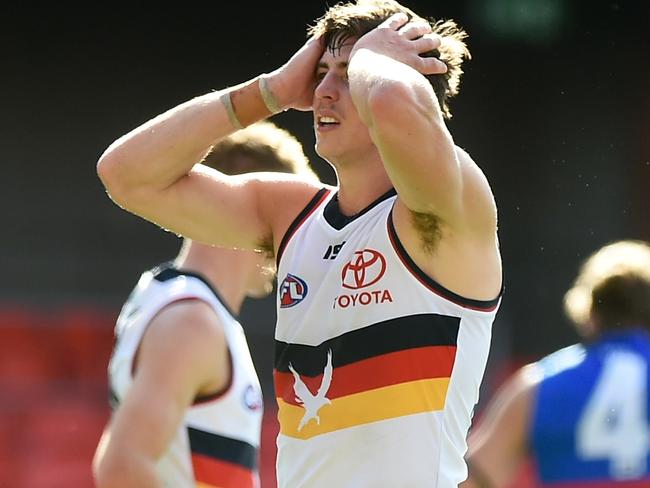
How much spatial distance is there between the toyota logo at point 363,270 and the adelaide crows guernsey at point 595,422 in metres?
1.86

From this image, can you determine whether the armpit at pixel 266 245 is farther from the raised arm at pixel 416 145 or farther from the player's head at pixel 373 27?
the raised arm at pixel 416 145

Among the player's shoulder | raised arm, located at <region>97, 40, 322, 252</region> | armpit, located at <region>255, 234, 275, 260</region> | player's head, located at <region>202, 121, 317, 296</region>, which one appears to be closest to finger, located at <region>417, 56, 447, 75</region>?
raised arm, located at <region>97, 40, 322, 252</region>

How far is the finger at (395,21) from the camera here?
325cm

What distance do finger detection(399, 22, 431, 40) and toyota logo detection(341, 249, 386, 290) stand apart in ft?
1.83

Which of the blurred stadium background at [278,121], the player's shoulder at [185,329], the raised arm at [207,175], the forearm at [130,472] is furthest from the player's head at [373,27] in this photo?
the blurred stadium background at [278,121]

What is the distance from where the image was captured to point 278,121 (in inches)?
493

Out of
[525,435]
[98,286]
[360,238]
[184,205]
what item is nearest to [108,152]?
[184,205]

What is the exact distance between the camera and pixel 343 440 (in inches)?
122

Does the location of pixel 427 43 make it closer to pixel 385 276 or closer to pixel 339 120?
pixel 339 120

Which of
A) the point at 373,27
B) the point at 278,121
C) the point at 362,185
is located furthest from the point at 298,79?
the point at 278,121

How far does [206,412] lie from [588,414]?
1.44 metres

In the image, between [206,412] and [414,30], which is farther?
[206,412]

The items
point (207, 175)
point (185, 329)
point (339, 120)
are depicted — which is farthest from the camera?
point (185, 329)

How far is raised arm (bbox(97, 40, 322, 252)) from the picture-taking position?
3.56 m
